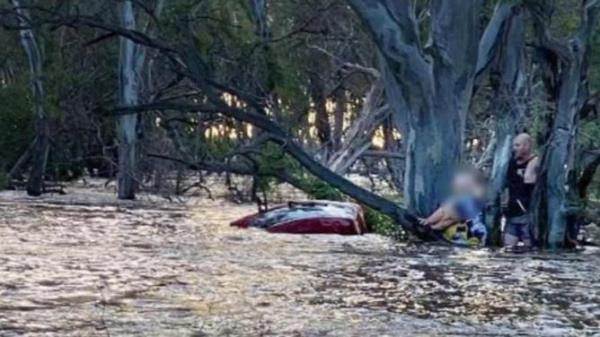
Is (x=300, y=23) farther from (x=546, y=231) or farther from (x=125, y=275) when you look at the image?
(x=125, y=275)

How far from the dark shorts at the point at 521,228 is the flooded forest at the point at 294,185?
5 cm

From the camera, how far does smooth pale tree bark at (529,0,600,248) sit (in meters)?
17.6

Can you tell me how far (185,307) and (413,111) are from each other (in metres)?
10.6

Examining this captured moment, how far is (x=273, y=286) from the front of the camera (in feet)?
42.0

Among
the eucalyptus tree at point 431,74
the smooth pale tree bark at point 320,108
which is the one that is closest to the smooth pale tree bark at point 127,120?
the smooth pale tree bark at point 320,108

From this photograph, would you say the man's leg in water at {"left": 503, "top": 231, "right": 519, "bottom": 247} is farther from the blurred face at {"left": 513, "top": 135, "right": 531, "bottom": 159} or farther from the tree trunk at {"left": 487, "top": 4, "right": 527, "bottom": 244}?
the blurred face at {"left": 513, "top": 135, "right": 531, "bottom": 159}

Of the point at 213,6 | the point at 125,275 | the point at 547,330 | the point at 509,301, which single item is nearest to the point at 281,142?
the point at 125,275

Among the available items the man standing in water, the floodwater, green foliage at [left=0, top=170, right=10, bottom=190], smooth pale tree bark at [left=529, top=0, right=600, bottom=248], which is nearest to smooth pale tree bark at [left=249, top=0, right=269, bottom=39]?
green foliage at [left=0, top=170, right=10, bottom=190]

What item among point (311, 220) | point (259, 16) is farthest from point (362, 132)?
point (311, 220)

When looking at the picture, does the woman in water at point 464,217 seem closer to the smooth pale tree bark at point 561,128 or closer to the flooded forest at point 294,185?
the flooded forest at point 294,185

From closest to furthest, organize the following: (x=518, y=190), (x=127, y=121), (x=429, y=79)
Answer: (x=518, y=190)
(x=429, y=79)
(x=127, y=121)

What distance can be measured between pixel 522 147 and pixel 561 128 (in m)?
0.79

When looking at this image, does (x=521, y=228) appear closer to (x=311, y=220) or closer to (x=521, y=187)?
(x=521, y=187)

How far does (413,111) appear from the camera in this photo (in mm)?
20984
